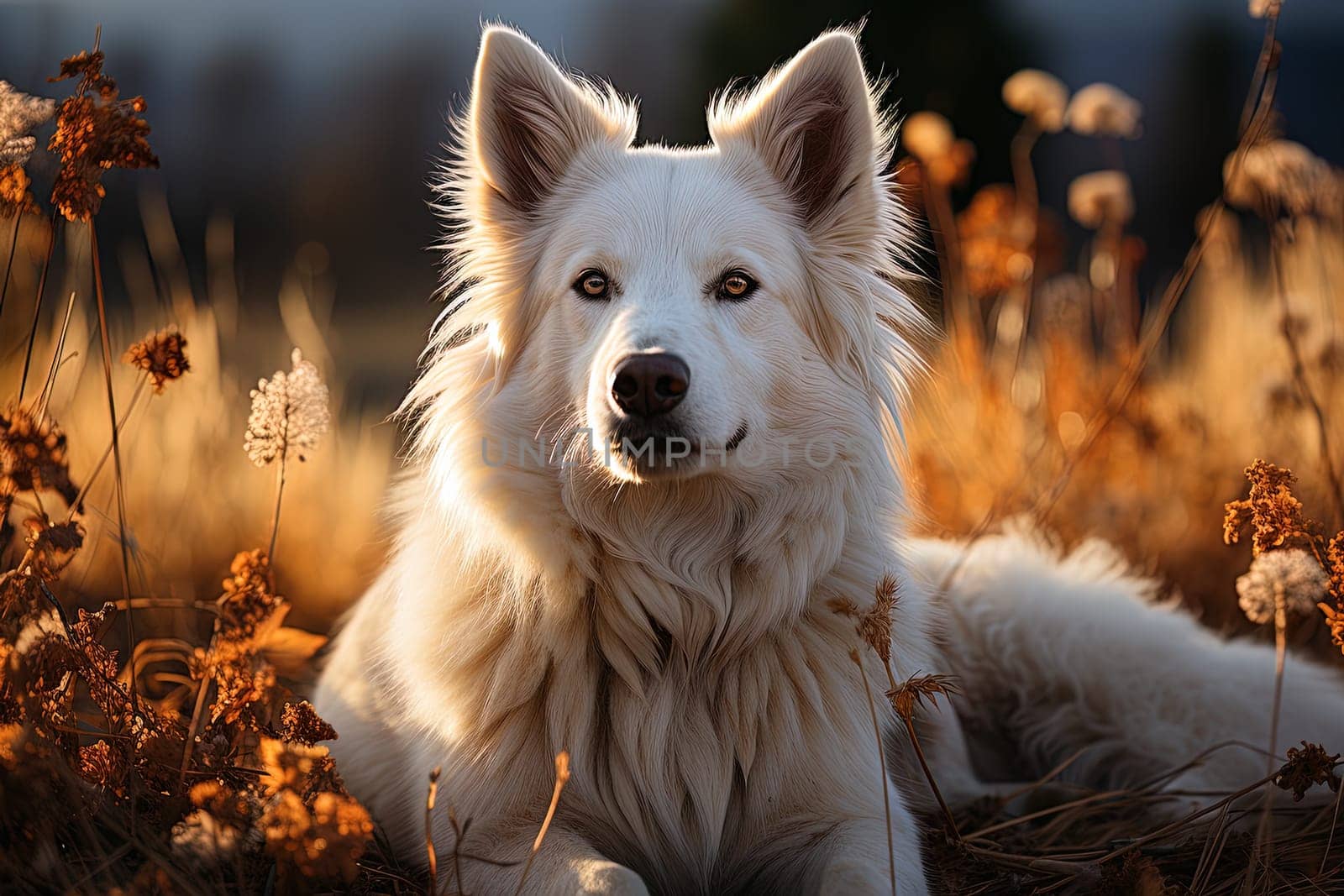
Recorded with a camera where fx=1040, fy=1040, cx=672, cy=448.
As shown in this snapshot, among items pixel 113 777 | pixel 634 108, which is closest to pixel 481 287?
pixel 634 108

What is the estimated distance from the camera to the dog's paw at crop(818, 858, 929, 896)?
2.30 metres

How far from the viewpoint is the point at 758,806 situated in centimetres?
268

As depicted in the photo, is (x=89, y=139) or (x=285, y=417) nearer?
(x=89, y=139)

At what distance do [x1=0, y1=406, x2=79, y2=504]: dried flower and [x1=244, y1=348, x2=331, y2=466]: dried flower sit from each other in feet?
1.51

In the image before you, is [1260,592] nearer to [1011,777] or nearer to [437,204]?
[1011,777]

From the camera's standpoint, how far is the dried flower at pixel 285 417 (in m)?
2.76

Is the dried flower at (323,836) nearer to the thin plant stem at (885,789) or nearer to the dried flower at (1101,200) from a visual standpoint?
the thin plant stem at (885,789)

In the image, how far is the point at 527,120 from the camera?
3223mm

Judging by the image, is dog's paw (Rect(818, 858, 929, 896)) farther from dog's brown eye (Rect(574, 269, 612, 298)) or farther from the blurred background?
the blurred background

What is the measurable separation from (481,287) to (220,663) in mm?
1358

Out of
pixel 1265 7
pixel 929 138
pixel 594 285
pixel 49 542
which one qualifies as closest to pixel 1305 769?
pixel 594 285

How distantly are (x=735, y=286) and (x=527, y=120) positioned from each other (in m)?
0.89

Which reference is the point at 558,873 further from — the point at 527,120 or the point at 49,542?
the point at 527,120

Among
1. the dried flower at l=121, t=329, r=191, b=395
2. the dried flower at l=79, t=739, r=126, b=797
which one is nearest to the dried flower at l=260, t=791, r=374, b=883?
the dried flower at l=79, t=739, r=126, b=797
